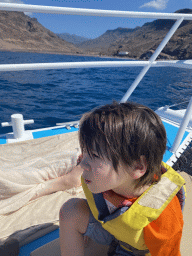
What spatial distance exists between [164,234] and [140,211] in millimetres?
93

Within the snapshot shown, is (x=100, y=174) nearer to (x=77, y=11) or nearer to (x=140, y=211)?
(x=140, y=211)

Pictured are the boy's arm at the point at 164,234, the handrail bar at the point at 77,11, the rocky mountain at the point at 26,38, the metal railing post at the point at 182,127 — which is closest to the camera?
the boy's arm at the point at 164,234

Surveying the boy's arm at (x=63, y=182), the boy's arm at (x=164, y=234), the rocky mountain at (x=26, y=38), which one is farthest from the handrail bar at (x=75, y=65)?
the rocky mountain at (x=26, y=38)

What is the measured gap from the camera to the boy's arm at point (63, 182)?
124 cm

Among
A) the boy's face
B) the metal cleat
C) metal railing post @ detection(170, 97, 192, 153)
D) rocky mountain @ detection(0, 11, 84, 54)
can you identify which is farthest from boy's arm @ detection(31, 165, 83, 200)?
rocky mountain @ detection(0, 11, 84, 54)

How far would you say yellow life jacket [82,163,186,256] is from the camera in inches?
22.8

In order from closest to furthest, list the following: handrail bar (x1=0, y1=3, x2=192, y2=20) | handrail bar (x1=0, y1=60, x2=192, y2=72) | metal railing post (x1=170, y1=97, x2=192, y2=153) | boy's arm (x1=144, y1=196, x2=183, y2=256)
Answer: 1. boy's arm (x1=144, y1=196, x2=183, y2=256)
2. handrail bar (x1=0, y1=3, x2=192, y2=20)
3. handrail bar (x1=0, y1=60, x2=192, y2=72)
4. metal railing post (x1=170, y1=97, x2=192, y2=153)

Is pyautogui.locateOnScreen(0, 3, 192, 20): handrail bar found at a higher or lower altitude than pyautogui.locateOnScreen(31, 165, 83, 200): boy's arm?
higher

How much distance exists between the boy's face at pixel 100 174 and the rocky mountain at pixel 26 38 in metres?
65.6

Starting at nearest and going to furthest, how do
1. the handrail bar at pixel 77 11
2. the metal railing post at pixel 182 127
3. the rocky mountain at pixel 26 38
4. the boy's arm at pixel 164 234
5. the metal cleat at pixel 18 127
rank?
the boy's arm at pixel 164 234 → the handrail bar at pixel 77 11 → the metal railing post at pixel 182 127 → the metal cleat at pixel 18 127 → the rocky mountain at pixel 26 38

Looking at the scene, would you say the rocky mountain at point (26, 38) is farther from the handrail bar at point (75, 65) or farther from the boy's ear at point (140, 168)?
the boy's ear at point (140, 168)

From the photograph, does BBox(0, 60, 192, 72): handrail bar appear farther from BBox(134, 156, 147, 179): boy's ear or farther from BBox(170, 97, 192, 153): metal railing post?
BBox(134, 156, 147, 179): boy's ear

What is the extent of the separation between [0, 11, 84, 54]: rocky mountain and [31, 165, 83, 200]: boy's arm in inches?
2563

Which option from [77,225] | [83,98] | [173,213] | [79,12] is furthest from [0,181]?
[83,98]
